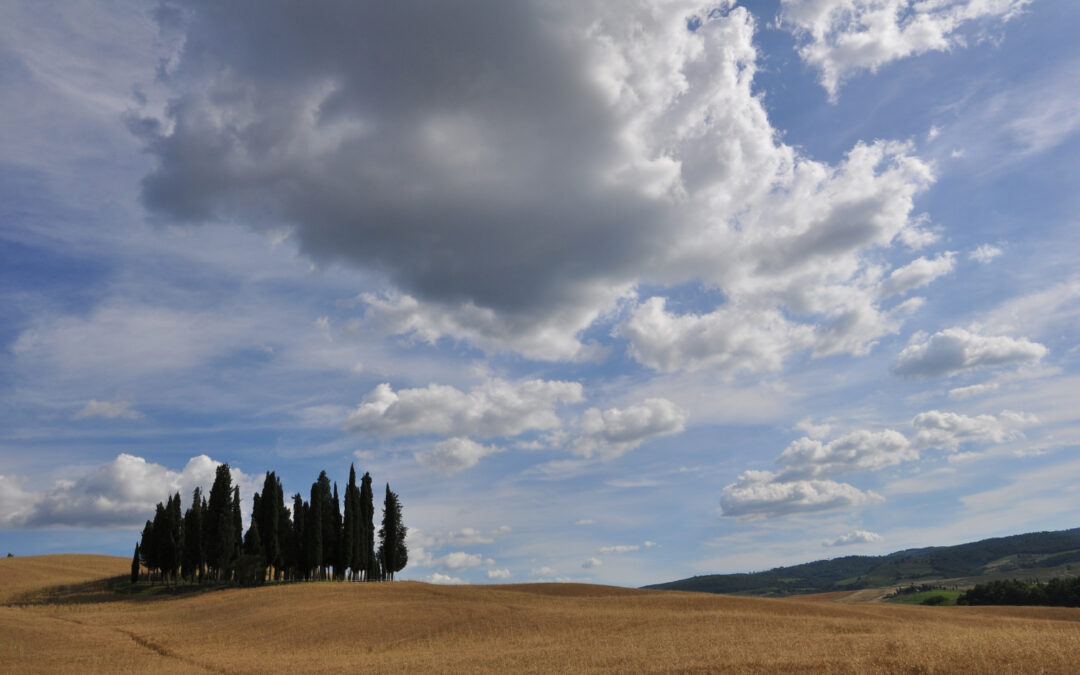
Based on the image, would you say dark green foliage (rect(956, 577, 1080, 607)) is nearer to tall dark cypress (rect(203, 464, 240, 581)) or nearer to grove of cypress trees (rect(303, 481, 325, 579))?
grove of cypress trees (rect(303, 481, 325, 579))

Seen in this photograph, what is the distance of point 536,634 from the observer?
40906mm

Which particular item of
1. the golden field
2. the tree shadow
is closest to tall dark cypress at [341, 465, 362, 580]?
the tree shadow

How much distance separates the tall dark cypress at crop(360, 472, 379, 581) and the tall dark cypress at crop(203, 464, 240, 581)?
15.8 m

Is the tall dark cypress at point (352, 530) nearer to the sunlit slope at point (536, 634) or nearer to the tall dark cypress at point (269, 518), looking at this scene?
the tall dark cypress at point (269, 518)

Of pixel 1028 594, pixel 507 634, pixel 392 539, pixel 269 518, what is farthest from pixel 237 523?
pixel 1028 594

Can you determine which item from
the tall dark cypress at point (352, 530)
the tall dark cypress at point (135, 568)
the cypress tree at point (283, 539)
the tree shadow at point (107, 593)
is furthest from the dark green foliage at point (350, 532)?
the tall dark cypress at point (135, 568)

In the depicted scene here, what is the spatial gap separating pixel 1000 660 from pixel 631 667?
12.8m

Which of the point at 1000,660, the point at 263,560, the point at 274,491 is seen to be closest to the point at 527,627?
the point at 1000,660

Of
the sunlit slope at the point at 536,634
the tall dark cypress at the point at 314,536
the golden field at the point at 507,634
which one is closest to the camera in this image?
the sunlit slope at the point at 536,634

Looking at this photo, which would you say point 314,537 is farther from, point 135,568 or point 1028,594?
point 1028,594

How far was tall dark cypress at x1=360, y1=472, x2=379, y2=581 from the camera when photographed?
8844cm

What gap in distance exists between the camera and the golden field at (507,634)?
24625mm

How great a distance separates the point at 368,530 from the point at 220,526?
18.5m

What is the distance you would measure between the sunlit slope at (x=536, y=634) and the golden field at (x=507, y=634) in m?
0.11
